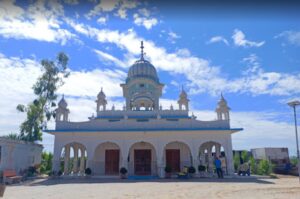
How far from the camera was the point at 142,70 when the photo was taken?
29812 mm

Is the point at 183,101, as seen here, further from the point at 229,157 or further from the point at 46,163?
the point at 46,163

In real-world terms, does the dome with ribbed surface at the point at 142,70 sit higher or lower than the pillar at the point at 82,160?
higher

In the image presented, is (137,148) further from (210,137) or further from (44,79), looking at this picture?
(44,79)

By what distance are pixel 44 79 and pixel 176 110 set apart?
1537 cm

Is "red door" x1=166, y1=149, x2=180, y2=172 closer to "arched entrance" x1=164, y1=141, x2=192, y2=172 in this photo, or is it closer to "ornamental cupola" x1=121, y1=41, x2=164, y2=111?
"arched entrance" x1=164, y1=141, x2=192, y2=172

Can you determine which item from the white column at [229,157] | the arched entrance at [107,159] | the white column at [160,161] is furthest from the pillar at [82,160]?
the white column at [229,157]

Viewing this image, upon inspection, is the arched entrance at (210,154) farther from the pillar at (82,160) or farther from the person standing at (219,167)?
the pillar at (82,160)

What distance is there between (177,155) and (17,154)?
1336cm

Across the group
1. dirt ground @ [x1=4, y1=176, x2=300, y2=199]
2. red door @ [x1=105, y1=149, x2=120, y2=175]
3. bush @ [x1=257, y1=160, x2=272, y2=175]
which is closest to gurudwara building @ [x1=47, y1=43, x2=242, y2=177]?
red door @ [x1=105, y1=149, x2=120, y2=175]

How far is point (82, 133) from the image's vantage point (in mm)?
23516

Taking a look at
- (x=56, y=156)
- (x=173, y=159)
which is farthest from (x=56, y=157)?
(x=173, y=159)

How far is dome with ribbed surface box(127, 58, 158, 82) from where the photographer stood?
97.1 ft

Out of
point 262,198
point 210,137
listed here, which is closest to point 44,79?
point 210,137

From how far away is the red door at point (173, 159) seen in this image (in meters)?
24.5
